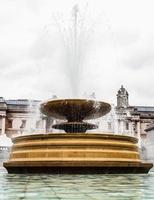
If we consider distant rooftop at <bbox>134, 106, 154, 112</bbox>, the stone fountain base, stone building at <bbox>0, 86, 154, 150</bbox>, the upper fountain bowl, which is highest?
distant rooftop at <bbox>134, 106, 154, 112</bbox>

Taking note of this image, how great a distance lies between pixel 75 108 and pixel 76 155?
9.51ft

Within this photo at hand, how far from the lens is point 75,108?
14.6 meters

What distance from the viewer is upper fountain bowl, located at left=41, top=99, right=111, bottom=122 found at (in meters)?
14.3

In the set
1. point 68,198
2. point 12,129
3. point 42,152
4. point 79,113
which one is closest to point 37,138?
point 42,152

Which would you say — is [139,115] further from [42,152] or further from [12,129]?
[42,152]

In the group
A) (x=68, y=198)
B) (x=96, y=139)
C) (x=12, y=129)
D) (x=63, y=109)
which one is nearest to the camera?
(x=68, y=198)

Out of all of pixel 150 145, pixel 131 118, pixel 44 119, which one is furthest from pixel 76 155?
pixel 131 118

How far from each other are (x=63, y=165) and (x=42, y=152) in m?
1.00

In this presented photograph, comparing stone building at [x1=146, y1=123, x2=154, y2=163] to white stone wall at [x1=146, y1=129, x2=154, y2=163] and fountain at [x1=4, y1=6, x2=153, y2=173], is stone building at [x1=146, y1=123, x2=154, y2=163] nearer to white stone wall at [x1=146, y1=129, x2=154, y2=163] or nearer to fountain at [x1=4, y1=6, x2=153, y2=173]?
white stone wall at [x1=146, y1=129, x2=154, y2=163]

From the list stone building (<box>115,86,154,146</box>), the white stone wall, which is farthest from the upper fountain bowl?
stone building (<box>115,86,154,146</box>)

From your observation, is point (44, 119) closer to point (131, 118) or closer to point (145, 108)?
point (131, 118)

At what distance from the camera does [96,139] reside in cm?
1238

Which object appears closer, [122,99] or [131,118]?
[131,118]

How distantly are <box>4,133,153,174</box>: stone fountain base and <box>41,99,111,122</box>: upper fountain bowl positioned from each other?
2.07m
